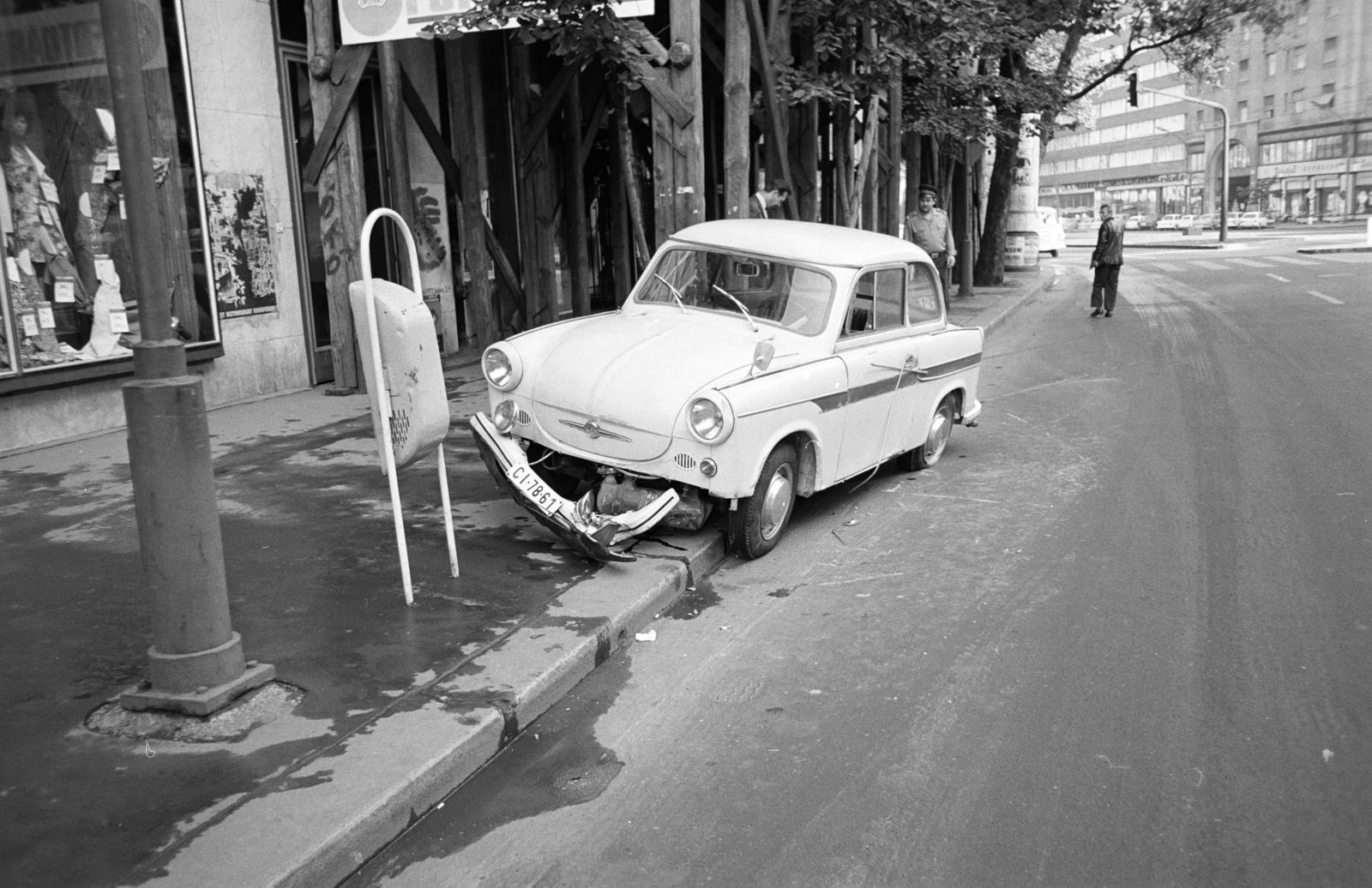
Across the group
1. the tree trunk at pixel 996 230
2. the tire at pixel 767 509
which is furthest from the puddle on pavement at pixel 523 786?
the tree trunk at pixel 996 230

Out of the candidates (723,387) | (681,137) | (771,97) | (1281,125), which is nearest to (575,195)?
(771,97)

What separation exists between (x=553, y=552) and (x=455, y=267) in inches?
351

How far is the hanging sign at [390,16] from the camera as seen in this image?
9.63 meters

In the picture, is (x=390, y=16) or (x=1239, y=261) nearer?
(x=390, y=16)

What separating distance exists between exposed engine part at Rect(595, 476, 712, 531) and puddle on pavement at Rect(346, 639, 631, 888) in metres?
1.62

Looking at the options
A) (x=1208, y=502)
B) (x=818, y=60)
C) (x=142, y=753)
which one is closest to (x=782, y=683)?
(x=142, y=753)

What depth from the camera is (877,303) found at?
720 centimetres

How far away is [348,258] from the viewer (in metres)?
10.4

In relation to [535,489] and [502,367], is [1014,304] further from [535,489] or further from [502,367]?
[535,489]

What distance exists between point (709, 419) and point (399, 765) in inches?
101

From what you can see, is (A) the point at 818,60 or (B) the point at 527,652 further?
(A) the point at 818,60

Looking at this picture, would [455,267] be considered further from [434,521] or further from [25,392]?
[434,521]

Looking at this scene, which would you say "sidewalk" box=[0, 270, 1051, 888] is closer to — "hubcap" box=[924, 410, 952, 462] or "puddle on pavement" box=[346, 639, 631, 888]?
"puddle on pavement" box=[346, 639, 631, 888]

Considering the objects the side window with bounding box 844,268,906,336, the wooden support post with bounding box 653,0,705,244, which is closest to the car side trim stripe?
the side window with bounding box 844,268,906,336
